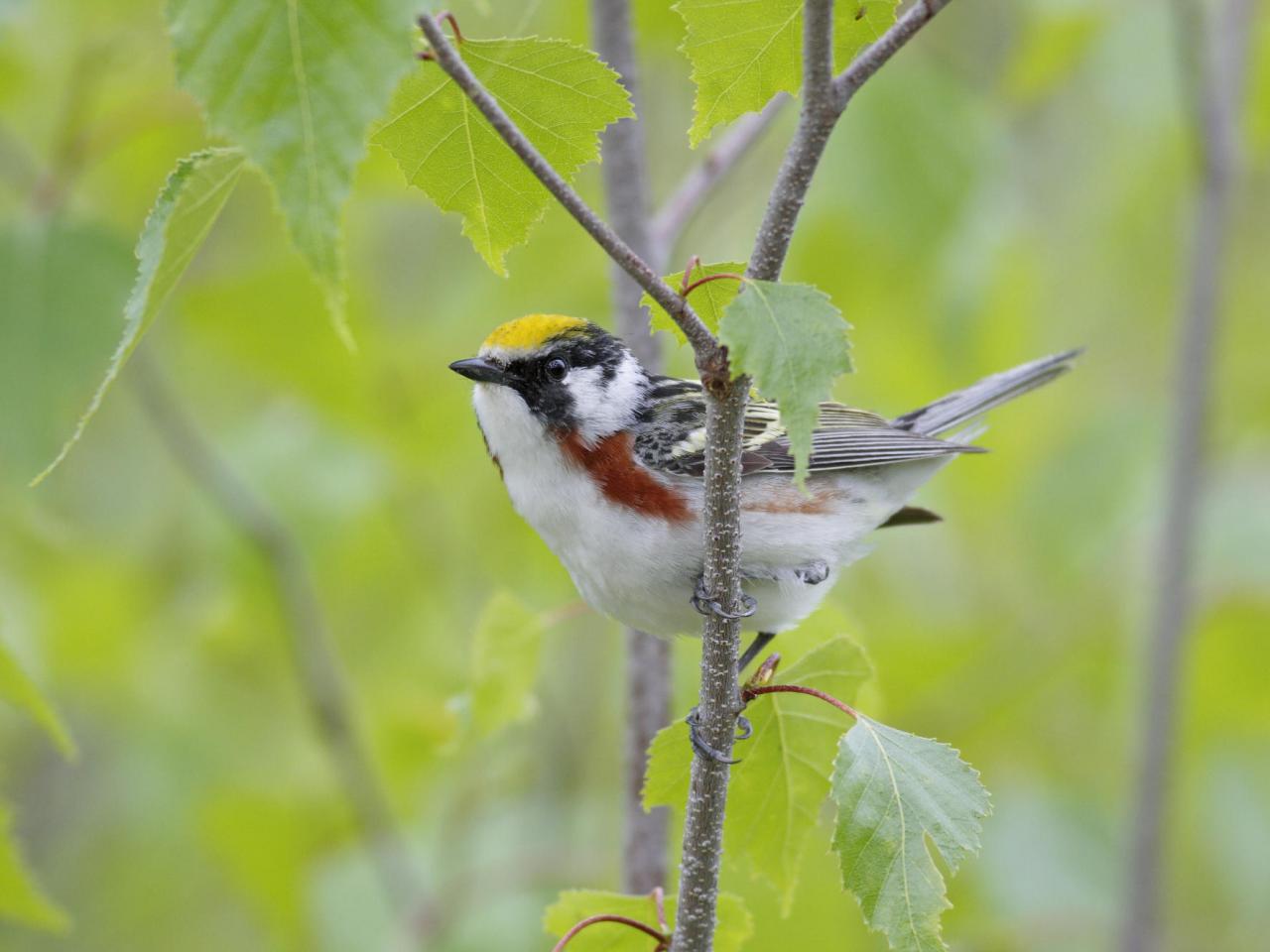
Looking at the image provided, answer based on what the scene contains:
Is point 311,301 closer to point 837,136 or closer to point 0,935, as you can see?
point 837,136

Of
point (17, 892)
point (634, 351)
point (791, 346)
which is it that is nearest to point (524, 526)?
point (634, 351)

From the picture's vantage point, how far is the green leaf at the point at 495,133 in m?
1.61

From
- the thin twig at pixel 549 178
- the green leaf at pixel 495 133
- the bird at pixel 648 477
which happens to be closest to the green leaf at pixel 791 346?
the thin twig at pixel 549 178

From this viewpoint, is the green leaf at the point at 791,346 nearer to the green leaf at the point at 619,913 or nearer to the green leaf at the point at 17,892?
the green leaf at the point at 619,913

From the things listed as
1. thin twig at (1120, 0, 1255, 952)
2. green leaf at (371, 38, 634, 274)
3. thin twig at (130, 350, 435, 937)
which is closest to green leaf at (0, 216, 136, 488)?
thin twig at (130, 350, 435, 937)

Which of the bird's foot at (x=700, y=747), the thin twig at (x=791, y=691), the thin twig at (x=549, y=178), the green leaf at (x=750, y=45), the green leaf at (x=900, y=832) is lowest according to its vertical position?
the green leaf at (x=900, y=832)

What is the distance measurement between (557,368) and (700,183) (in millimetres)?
585

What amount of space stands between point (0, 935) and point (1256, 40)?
569cm

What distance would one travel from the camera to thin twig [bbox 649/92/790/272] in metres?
3.02

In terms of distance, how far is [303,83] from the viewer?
1211mm

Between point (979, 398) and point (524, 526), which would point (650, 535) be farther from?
point (524, 526)

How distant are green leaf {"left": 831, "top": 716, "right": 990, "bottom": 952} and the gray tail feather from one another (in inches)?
65.5

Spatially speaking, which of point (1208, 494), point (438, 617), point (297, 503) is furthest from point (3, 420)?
point (1208, 494)

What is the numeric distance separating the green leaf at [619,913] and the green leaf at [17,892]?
3.20 ft
